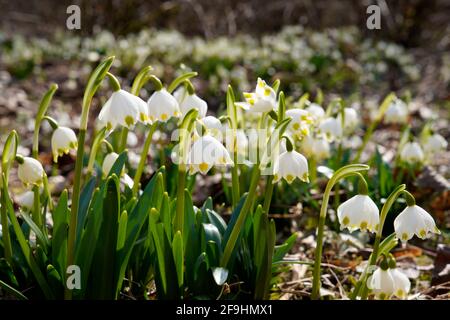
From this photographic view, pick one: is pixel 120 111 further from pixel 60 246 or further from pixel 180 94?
pixel 180 94

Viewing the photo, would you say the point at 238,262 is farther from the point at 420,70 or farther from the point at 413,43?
the point at 413,43

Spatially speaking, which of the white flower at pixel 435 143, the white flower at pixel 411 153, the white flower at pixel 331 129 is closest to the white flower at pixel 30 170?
the white flower at pixel 331 129

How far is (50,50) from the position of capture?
723cm

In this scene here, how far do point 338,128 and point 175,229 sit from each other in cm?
94

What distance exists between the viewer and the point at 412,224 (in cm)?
141

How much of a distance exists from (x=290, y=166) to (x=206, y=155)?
20 cm

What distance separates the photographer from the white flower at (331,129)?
2.29 metres

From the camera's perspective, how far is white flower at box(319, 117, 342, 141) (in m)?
2.29

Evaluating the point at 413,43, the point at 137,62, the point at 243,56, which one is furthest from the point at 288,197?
the point at 413,43

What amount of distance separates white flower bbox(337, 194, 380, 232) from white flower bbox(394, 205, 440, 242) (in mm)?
54

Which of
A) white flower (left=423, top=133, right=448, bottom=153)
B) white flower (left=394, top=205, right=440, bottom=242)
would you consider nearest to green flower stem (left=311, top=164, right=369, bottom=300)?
white flower (left=394, top=205, right=440, bottom=242)

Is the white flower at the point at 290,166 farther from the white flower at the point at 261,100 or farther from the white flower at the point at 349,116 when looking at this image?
the white flower at the point at 349,116

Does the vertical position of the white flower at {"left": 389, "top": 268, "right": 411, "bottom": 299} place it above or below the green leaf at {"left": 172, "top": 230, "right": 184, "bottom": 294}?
below

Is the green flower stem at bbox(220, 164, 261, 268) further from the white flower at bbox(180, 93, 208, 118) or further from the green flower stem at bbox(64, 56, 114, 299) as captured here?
the green flower stem at bbox(64, 56, 114, 299)
